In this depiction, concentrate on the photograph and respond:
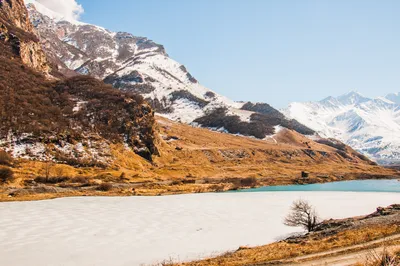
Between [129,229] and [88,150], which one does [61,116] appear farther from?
[129,229]

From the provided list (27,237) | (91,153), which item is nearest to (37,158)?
(91,153)

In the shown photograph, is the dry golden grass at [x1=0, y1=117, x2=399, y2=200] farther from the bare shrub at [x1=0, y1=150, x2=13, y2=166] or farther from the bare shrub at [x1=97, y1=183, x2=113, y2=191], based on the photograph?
the bare shrub at [x1=97, y1=183, x2=113, y2=191]

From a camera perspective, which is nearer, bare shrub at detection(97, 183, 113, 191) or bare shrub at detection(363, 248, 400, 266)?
bare shrub at detection(363, 248, 400, 266)

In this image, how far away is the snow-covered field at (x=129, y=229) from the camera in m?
32.2

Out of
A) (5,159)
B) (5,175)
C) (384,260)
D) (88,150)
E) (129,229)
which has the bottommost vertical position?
(129,229)

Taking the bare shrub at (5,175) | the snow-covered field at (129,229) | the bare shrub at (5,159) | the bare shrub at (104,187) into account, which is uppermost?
the bare shrub at (5,159)

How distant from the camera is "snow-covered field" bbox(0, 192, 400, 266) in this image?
32.2 m

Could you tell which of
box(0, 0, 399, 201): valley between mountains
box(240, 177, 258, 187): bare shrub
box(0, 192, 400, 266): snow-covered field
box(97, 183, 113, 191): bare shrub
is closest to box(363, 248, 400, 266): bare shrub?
box(0, 192, 400, 266): snow-covered field

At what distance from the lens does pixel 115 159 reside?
117875mm

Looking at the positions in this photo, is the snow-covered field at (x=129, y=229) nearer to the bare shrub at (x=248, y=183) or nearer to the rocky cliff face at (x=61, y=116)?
the rocky cliff face at (x=61, y=116)

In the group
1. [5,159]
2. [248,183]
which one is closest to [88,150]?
[5,159]

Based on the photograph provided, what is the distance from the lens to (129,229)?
143ft

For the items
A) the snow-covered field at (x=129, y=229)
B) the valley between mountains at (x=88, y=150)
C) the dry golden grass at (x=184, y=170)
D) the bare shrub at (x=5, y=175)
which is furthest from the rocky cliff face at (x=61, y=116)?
Result: the snow-covered field at (x=129, y=229)

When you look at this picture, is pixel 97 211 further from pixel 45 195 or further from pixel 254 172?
pixel 254 172
